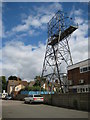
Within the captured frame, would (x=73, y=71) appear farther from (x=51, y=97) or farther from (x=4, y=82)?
(x=4, y=82)

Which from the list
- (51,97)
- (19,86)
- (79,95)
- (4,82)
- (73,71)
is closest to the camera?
(79,95)

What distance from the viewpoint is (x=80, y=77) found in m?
25.9

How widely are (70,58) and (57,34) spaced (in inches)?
188

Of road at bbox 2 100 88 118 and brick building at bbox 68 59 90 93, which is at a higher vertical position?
brick building at bbox 68 59 90 93

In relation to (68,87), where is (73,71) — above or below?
above

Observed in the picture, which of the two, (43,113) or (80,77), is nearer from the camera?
(43,113)

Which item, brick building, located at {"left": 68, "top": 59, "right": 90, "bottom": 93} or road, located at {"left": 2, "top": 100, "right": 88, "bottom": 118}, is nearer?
road, located at {"left": 2, "top": 100, "right": 88, "bottom": 118}

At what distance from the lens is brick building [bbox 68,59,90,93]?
2438 centimetres

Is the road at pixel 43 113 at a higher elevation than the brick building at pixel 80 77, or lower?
lower

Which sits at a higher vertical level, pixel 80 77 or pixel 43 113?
pixel 80 77

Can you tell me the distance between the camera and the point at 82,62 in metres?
25.6

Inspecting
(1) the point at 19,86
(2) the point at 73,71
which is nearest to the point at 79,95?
(2) the point at 73,71

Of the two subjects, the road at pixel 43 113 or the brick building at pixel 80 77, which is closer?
the road at pixel 43 113

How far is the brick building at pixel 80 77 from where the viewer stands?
80.0ft
